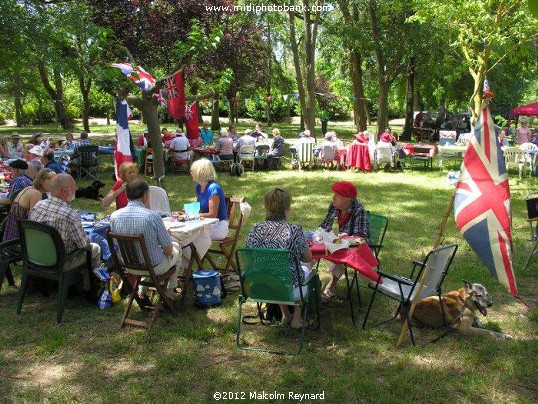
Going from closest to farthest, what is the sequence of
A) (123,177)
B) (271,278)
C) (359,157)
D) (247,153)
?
(271,278)
(123,177)
(247,153)
(359,157)

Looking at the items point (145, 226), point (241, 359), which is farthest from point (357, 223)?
point (145, 226)

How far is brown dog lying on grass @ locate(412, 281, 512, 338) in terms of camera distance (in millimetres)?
4117

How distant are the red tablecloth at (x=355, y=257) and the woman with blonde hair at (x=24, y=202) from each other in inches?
111

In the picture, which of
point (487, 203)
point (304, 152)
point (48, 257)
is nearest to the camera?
point (487, 203)

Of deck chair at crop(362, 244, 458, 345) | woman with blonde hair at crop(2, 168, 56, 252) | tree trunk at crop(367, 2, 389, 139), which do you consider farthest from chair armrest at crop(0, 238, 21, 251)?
tree trunk at crop(367, 2, 389, 139)

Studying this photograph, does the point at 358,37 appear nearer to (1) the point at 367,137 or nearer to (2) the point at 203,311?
(1) the point at 367,137

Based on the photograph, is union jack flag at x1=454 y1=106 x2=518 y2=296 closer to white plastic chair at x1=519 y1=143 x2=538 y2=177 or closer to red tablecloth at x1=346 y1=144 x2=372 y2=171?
white plastic chair at x1=519 y1=143 x2=538 y2=177

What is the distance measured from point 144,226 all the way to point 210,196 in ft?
4.14

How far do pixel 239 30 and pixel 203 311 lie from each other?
63.2 feet

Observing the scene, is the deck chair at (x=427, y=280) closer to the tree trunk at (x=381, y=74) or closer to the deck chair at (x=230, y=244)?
the deck chair at (x=230, y=244)

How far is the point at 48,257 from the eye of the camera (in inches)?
179

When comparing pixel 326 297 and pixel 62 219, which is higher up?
pixel 62 219

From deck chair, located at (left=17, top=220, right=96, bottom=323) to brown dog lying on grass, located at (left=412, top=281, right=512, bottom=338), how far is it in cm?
312

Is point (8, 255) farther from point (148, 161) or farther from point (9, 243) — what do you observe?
point (148, 161)
